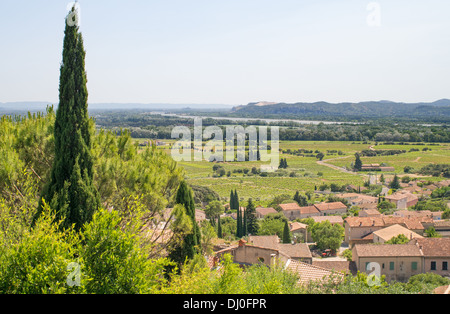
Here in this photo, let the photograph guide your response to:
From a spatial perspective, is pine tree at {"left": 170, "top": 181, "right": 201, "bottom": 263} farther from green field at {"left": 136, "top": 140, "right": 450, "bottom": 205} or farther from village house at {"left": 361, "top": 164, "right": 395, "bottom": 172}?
village house at {"left": 361, "top": 164, "right": 395, "bottom": 172}

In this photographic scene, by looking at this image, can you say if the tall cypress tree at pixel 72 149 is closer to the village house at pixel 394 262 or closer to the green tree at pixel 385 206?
the village house at pixel 394 262

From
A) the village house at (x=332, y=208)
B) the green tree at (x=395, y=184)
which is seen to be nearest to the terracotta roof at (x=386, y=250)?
the village house at (x=332, y=208)

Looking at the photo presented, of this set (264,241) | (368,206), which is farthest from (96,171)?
(368,206)

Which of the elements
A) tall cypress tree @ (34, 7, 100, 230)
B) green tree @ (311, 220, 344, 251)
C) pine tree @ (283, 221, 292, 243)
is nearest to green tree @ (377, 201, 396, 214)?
green tree @ (311, 220, 344, 251)

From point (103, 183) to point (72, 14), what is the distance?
3450 mm

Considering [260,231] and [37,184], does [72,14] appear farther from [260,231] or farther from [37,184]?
[260,231]

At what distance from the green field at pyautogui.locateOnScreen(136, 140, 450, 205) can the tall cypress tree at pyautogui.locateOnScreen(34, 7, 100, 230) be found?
133 feet

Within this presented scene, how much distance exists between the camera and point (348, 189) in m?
54.9

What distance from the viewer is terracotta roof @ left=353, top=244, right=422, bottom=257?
2236 cm

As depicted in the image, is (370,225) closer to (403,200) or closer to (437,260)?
(437,260)

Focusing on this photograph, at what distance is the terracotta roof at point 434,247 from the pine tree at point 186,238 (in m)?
17.1

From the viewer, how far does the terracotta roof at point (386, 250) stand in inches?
880

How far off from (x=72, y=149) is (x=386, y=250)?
19.5 meters

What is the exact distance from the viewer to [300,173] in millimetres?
65812
